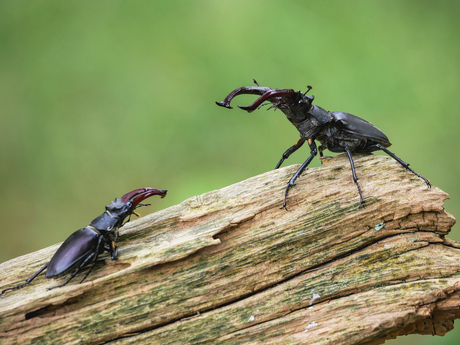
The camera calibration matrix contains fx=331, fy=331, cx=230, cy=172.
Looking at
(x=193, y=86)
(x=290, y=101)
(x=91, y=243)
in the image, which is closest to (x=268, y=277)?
(x=91, y=243)

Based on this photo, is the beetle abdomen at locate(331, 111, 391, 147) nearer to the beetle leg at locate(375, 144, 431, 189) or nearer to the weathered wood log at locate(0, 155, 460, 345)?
the beetle leg at locate(375, 144, 431, 189)

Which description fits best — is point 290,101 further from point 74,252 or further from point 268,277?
point 74,252

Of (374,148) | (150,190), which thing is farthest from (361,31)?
(150,190)

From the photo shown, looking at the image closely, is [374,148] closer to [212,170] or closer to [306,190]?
[306,190]

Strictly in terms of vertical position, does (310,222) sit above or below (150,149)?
below

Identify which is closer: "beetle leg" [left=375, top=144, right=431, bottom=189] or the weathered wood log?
the weathered wood log

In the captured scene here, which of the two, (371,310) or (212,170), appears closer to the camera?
(371,310)

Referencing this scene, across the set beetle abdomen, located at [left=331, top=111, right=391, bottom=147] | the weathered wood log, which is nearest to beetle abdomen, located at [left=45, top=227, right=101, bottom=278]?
the weathered wood log

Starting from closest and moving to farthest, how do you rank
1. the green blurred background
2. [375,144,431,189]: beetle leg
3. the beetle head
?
the beetle head
[375,144,431,189]: beetle leg
the green blurred background
